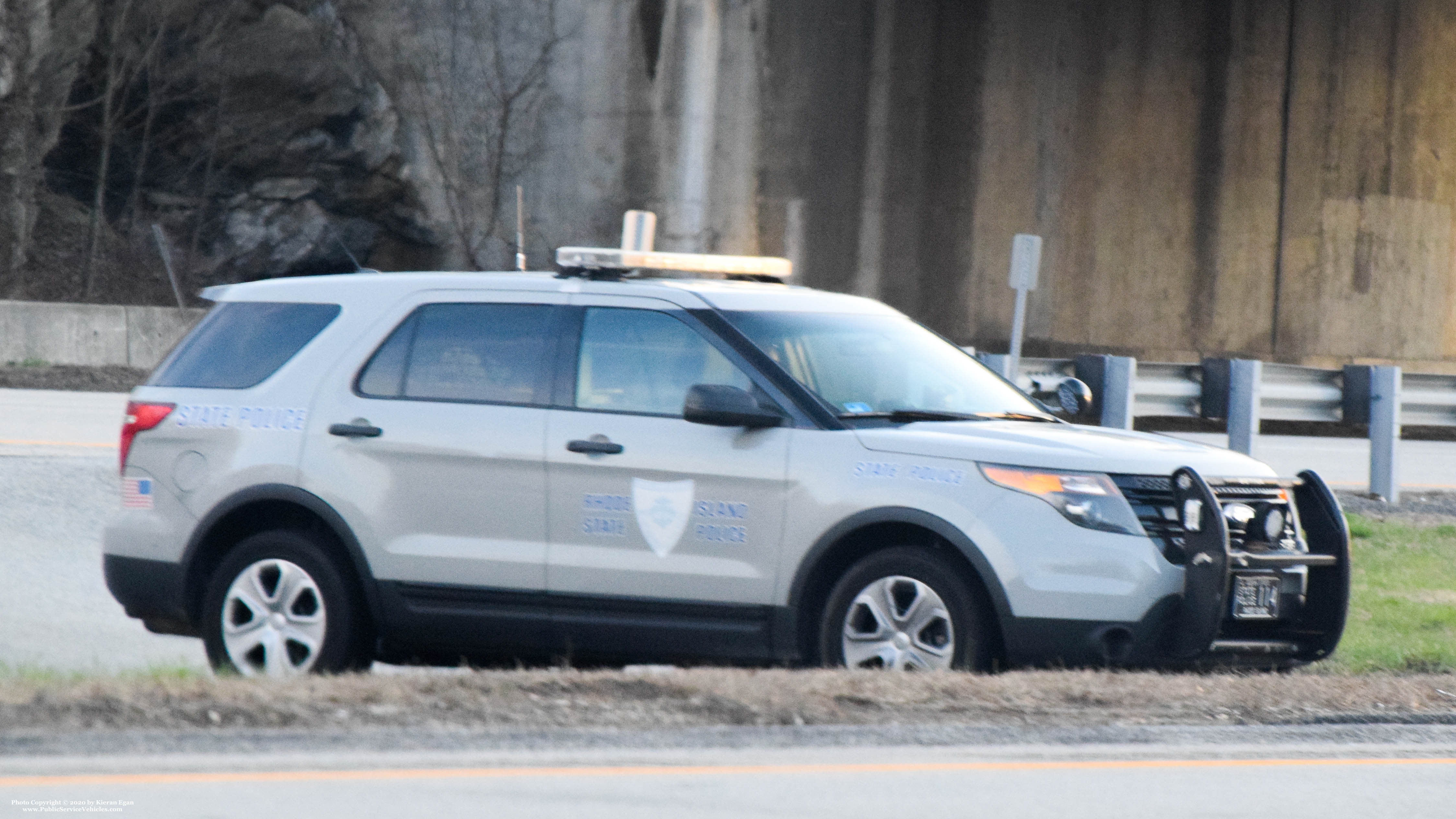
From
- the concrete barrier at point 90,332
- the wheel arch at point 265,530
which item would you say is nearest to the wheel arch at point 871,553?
the wheel arch at point 265,530

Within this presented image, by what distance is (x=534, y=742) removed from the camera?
615cm

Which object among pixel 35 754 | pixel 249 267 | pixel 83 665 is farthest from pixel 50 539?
pixel 249 267

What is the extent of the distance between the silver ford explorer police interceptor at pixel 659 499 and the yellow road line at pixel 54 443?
7544 mm

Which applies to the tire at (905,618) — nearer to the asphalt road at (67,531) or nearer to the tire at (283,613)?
the tire at (283,613)

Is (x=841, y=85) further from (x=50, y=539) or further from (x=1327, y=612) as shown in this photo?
(x=1327, y=612)

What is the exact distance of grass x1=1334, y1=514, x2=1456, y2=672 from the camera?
9180mm

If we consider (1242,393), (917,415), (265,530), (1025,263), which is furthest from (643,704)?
(1025,263)

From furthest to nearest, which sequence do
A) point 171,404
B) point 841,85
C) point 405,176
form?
point 405,176 < point 841,85 < point 171,404

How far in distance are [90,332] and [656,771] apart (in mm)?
20675

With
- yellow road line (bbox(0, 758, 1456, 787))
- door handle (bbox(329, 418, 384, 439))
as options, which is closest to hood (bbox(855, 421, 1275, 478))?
yellow road line (bbox(0, 758, 1456, 787))

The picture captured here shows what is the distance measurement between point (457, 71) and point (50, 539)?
18293 mm

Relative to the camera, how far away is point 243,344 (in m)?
8.32

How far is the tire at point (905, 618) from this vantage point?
7039 millimetres

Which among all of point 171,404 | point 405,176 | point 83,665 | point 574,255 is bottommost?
point 83,665
